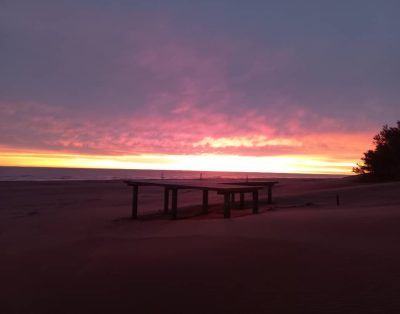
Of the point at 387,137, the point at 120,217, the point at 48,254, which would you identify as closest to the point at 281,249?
the point at 48,254

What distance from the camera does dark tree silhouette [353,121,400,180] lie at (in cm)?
3130

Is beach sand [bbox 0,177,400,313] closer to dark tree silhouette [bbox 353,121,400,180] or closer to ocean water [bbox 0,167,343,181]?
dark tree silhouette [bbox 353,121,400,180]

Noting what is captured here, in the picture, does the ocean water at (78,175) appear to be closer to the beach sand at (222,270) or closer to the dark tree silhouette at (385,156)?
the dark tree silhouette at (385,156)

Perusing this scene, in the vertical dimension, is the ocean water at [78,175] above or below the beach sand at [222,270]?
above

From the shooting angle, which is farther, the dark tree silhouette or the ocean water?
the ocean water

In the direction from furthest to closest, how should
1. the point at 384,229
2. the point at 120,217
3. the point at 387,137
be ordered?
the point at 387,137 < the point at 120,217 < the point at 384,229

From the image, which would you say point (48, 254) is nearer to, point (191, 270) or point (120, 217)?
point (191, 270)

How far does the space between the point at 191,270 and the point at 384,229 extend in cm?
462

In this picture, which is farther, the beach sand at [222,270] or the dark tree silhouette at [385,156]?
the dark tree silhouette at [385,156]

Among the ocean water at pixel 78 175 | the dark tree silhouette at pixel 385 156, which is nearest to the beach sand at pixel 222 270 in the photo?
the dark tree silhouette at pixel 385 156

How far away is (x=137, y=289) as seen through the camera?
253 inches

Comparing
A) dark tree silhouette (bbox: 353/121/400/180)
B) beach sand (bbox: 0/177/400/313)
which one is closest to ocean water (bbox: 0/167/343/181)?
dark tree silhouette (bbox: 353/121/400/180)

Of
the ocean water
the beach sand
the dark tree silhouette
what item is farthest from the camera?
the ocean water

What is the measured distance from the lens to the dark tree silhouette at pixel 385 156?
31.3 metres
